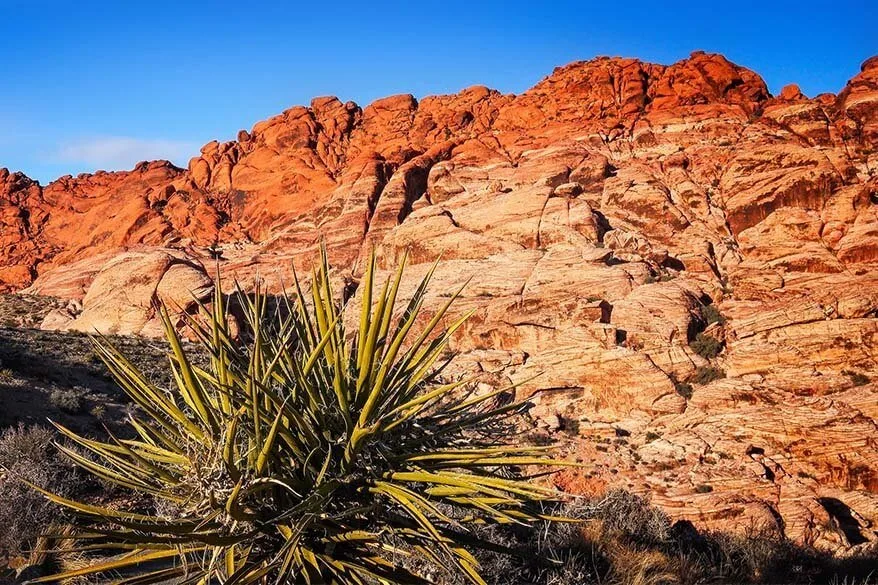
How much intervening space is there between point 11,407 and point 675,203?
1396 inches

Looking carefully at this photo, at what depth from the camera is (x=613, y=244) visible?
34.1m

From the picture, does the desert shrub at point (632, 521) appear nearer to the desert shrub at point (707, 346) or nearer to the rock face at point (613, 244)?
the rock face at point (613, 244)

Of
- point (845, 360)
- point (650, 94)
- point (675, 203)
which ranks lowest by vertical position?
point (845, 360)

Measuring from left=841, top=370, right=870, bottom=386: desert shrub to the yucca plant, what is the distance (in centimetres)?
2383

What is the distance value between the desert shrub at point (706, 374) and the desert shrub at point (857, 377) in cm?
436

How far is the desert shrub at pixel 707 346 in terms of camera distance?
2508 centimetres

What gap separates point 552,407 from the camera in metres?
24.2

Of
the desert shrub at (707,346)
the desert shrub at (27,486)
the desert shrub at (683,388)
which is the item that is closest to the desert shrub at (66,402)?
the desert shrub at (27,486)

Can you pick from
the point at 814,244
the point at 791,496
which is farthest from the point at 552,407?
the point at 814,244

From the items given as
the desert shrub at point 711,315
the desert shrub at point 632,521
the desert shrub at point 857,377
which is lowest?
the desert shrub at point 857,377

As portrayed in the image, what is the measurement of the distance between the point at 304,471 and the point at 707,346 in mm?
25967

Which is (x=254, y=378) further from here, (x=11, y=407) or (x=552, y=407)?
(x=552, y=407)

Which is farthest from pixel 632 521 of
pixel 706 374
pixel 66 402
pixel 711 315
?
pixel 711 315

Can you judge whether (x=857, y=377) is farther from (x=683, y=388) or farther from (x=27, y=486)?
(x=27, y=486)
